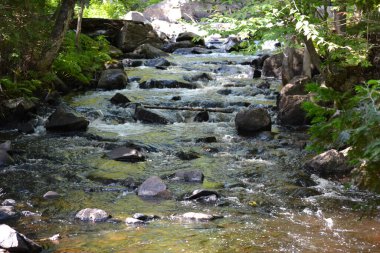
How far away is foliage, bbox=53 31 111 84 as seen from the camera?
15.7 m

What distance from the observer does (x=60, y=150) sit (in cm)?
1009

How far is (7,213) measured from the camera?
636cm

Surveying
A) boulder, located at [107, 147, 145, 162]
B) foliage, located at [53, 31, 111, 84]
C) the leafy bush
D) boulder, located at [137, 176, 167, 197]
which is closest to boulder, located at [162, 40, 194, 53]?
foliage, located at [53, 31, 111, 84]

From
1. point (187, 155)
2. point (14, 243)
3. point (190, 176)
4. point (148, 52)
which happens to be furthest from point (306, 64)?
point (14, 243)

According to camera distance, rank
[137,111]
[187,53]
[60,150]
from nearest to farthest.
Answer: [60,150], [137,111], [187,53]

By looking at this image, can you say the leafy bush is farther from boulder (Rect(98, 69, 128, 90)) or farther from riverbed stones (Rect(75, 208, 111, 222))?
boulder (Rect(98, 69, 128, 90))

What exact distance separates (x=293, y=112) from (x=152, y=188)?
20.3ft

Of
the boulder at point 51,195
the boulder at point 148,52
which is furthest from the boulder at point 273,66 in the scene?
the boulder at point 51,195

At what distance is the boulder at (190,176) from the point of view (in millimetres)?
8242

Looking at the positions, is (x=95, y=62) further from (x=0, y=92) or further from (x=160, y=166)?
(x=160, y=166)

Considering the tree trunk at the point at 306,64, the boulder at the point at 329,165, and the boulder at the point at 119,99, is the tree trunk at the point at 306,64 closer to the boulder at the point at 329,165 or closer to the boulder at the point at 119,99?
the boulder at the point at 119,99

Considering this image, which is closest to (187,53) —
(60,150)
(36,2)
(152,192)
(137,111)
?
(137,111)

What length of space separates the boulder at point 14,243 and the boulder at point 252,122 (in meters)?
7.35

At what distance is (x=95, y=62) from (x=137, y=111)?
568 cm
